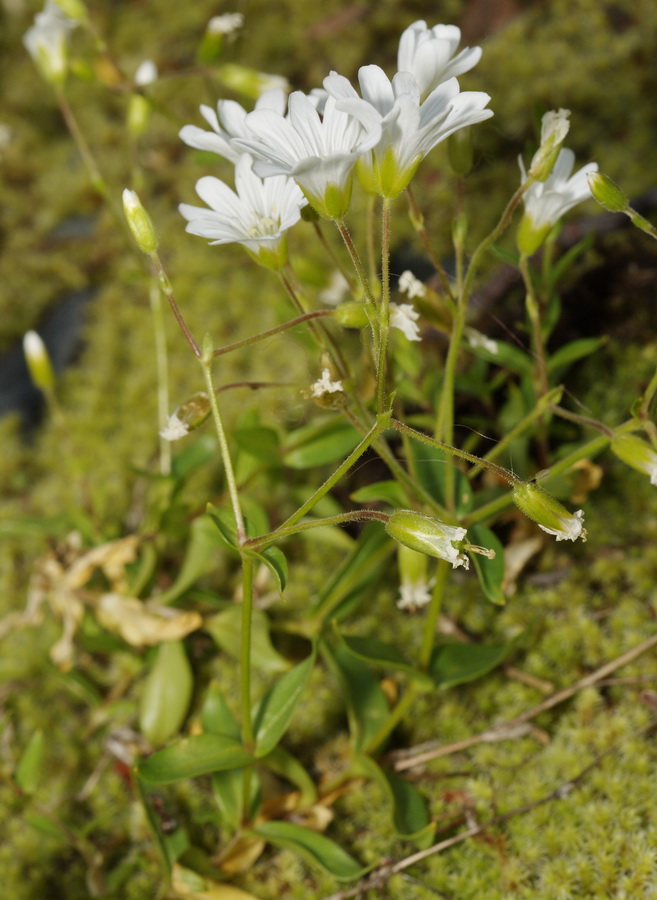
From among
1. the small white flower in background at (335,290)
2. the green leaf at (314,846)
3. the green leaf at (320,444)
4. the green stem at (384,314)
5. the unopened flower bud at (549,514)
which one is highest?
the green stem at (384,314)

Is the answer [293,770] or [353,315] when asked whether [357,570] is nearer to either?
[293,770]

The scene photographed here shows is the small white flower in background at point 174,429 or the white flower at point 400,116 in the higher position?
the white flower at point 400,116

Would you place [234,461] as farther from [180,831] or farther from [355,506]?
[180,831]

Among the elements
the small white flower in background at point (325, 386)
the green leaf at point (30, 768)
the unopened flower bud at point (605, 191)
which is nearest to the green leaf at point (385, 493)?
the small white flower in background at point (325, 386)

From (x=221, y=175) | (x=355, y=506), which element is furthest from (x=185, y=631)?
(x=221, y=175)

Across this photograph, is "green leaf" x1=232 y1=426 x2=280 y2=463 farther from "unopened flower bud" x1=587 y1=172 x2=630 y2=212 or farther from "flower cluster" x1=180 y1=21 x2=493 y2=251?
"unopened flower bud" x1=587 y1=172 x2=630 y2=212

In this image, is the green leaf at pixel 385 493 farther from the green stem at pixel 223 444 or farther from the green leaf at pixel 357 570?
the green stem at pixel 223 444
